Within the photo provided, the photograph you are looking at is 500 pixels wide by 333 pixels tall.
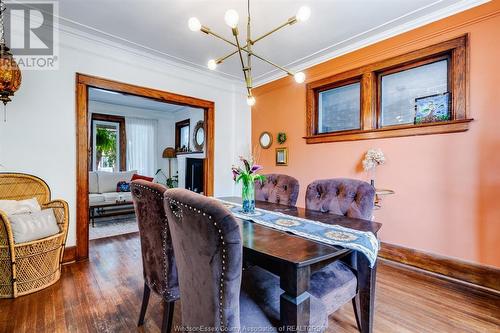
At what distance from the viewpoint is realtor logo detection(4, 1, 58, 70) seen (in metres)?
2.38

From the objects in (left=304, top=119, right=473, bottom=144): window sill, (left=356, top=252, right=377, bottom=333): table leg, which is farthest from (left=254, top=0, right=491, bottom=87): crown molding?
(left=356, top=252, right=377, bottom=333): table leg

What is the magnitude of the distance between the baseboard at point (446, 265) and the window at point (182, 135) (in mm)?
4844

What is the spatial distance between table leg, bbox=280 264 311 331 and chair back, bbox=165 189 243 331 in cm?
21

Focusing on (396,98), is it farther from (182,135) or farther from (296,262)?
(182,135)

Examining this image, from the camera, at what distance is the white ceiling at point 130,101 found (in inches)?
209

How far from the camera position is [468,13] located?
2.28m

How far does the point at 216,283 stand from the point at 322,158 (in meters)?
2.90

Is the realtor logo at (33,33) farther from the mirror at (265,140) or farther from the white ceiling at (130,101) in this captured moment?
the mirror at (265,140)

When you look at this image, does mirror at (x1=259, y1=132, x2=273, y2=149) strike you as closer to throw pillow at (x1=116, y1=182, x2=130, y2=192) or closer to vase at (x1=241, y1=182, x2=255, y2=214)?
vase at (x1=241, y1=182, x2=255, y2=214)

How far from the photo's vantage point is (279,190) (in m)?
2.48

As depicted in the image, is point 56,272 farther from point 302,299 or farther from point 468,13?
point 468,13

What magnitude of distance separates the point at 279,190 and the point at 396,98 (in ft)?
5.96

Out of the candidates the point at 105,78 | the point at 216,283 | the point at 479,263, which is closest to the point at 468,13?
the point at 479,263

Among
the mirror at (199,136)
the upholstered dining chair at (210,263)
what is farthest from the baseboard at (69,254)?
the mirror at (199,136)
